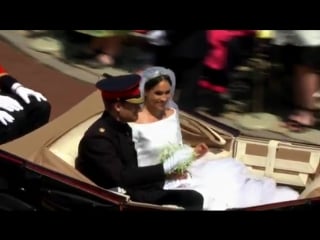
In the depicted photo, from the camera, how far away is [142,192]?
4324mm

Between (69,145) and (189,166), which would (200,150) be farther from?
(69,145)

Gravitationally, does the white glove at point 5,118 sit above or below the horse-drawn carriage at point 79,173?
above

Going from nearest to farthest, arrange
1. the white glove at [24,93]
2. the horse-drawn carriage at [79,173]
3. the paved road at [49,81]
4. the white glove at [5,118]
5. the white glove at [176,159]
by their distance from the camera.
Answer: the horse-drawn carriage at [79,173] → the white glove at [176,159] → the white glove at [5,118] → the white glove at [24,93] → the paved road at [49,81]

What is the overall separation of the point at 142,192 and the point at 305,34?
6.11 ft

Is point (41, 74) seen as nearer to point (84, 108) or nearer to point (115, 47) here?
point (84, 108)

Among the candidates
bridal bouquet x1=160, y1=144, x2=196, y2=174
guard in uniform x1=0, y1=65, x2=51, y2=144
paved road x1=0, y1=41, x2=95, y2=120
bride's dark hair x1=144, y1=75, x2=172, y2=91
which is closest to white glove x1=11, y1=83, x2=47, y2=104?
guard in uniform x1=0, y1=65, x2=51, y2=144

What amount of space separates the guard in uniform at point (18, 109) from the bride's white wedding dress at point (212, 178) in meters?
0.56

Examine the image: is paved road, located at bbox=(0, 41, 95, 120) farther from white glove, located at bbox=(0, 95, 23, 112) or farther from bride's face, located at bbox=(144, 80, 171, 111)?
bride's face, located at bbox=(144, 80, 171, 111)

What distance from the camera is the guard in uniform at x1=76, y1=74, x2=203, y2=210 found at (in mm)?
4242

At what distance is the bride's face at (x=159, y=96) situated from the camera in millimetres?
4461

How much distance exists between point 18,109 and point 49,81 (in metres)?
0.58

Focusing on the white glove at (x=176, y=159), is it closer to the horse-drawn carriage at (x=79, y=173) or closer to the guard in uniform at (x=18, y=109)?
the horse-drawn carriage at (x=79, y=173)

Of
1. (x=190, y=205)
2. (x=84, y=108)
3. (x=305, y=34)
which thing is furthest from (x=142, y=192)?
(x=305, y=34)

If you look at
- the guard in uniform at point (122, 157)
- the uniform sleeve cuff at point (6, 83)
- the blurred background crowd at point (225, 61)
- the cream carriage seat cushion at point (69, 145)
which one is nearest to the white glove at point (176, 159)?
the guard in uniform at point (122, 157)
